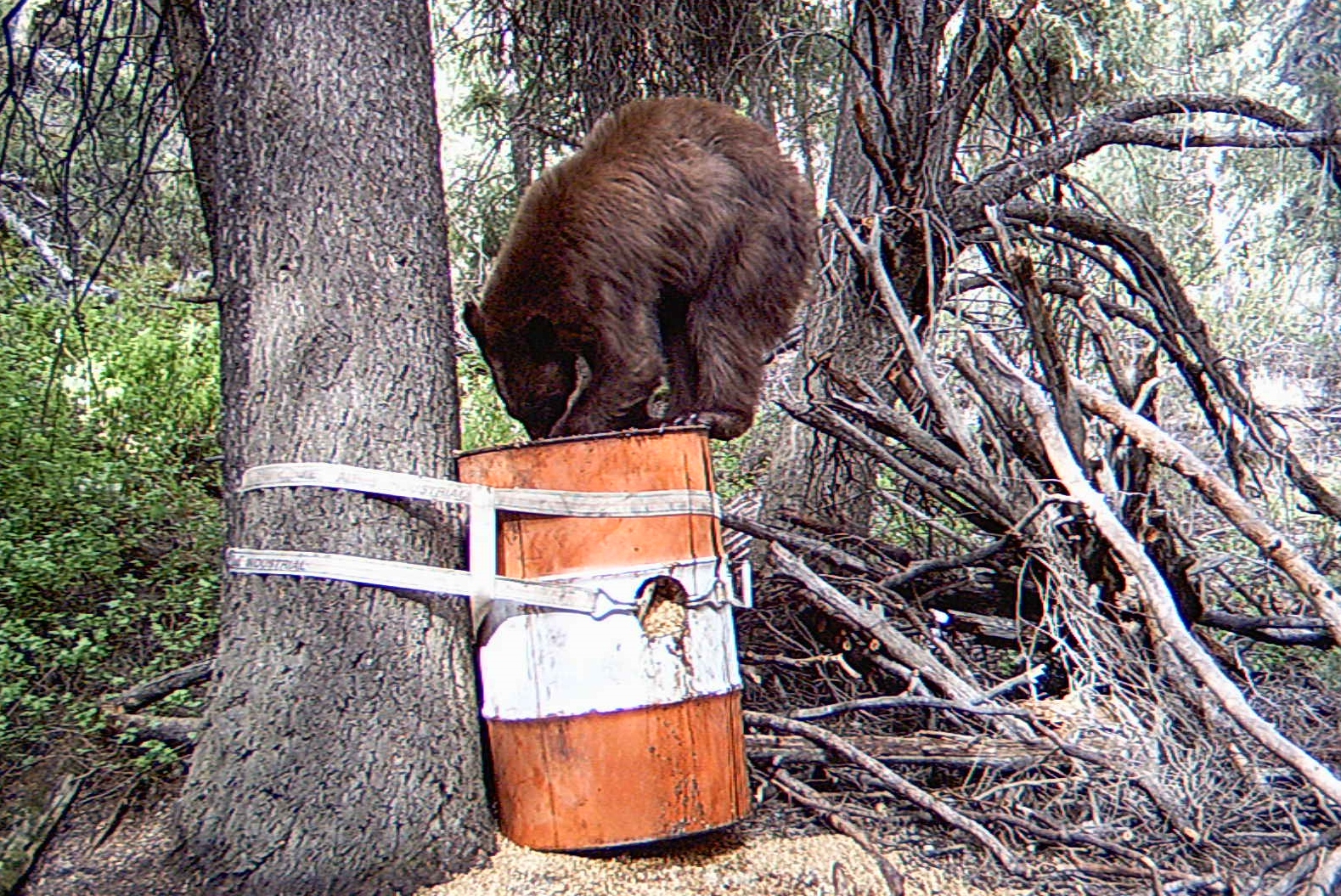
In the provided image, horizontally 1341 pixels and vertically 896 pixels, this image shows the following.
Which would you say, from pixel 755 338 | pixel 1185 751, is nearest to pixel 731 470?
pixel 755 338

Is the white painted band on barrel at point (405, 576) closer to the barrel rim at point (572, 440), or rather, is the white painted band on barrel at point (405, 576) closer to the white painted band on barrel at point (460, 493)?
the white painted band on barrel at point (460, 493)

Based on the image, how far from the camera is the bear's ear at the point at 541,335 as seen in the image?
4.56 m

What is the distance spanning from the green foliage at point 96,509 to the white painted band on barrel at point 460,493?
3.05 ft

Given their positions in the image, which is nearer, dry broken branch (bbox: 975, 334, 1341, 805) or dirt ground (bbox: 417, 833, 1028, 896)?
dirt ground (bbox: 417, 833, 1028, 896)

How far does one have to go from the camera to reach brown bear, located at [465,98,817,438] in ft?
14.4

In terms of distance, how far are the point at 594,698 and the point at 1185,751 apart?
70.8 inches

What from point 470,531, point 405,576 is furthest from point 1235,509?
point 405,576

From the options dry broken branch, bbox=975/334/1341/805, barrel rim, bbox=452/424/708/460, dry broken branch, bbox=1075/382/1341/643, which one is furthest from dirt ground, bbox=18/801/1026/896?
dry broken branch, bbox=1075/382/1341/643

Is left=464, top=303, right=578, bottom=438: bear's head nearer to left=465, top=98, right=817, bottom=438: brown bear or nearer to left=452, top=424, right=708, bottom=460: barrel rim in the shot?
left=465, top=98, right=817, bottom=438: brown bear

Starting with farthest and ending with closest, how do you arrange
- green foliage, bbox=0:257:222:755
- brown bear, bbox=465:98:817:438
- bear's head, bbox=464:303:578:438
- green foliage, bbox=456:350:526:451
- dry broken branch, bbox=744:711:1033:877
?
green foliage, bbox=456:350:526:451, bear's head, bbox=464:303:578:438, brown bear, bbox=465:98:817:438, green foliage, bbox=0:257:222:755, dry broken branch, bbox=744:711:1033:877

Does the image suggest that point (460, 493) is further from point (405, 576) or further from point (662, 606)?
point (662, 606)

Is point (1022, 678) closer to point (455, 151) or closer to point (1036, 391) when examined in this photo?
point (1036, 391)

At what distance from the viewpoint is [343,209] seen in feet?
9.71

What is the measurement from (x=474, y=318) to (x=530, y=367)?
326 mm
